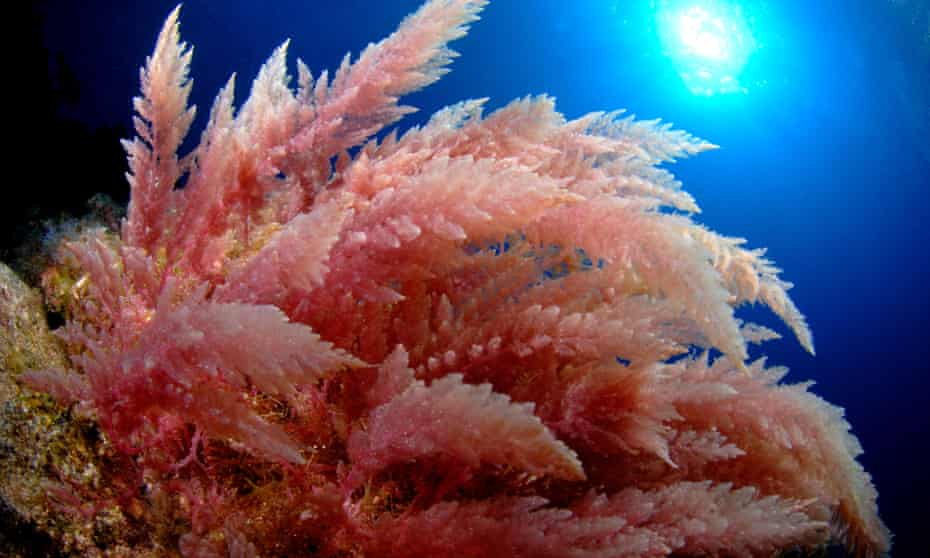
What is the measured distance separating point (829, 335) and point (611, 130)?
72.2 ft

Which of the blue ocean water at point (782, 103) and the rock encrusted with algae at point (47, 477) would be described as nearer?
the rock encrusted with algae at point (47, 477)

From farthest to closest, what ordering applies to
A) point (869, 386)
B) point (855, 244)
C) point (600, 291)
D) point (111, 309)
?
point (869, 386)
point (855, 244)
point (600, 291)
point (111, 309)

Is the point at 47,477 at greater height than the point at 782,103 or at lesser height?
lesser

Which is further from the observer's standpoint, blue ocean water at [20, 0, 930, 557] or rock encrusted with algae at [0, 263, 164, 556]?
blue ocean water at [20, 0, 930, 557]

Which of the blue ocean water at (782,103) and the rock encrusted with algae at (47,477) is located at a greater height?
the blue ocean water at (782,103)

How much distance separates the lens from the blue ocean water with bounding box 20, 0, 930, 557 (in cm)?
992

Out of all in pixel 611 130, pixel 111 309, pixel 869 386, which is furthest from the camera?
pixel 869 386

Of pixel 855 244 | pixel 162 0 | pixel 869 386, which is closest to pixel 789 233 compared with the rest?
pixel 855 244

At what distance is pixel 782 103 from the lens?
14711 millimetres

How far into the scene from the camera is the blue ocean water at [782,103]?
9922 mm

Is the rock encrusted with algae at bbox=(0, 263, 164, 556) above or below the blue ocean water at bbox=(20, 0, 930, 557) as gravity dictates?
below

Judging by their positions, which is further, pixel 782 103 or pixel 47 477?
pixel 782 103

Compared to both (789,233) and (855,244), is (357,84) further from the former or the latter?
(855,244)

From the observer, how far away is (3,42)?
4.70 meters
